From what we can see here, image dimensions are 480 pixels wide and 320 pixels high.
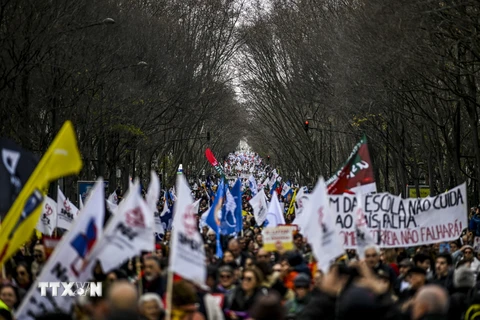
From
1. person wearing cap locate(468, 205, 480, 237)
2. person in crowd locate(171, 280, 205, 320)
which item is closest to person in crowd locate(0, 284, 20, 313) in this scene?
person in crowd locate(171, 280, 205, 320)

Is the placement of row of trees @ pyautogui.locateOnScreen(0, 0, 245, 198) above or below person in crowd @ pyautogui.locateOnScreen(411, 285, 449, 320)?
above

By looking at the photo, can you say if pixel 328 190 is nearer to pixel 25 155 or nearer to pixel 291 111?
pixel 25 155

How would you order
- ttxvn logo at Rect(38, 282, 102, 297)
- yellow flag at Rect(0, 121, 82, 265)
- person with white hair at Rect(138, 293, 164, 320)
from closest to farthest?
person with white hair at Rect(138, 293, 164, 320)
ttxvn logo at Rect(38, 282, 102, 297)
yellow flag at Rect(0, 121, 82, 265)

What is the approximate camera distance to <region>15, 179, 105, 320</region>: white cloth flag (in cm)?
855

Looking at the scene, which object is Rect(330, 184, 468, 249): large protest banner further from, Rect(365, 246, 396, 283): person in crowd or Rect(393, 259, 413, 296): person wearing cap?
Rect(365, 246, 396, 283): person in crowd

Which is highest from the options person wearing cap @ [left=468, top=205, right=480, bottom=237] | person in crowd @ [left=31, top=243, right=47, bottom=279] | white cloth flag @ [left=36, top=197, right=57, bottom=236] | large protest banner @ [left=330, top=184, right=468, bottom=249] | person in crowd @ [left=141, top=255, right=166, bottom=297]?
person wearing cap @ [left=468, top=205, right=480, bottom=237]

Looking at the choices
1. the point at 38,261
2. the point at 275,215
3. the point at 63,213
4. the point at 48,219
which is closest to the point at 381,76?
the point at 275,215

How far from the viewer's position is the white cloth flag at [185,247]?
916cm

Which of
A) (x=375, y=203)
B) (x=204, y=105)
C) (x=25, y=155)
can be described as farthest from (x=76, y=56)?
(x=204, y=105)

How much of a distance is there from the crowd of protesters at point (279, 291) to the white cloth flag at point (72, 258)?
135 mm

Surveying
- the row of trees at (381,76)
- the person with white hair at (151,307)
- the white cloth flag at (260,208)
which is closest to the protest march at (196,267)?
the person with white hair at (151,307)

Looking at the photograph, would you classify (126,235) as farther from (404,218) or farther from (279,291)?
(404,218)

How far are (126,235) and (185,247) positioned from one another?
0.50m

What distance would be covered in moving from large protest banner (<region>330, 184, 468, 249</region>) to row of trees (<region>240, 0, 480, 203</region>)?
4.69 meters
